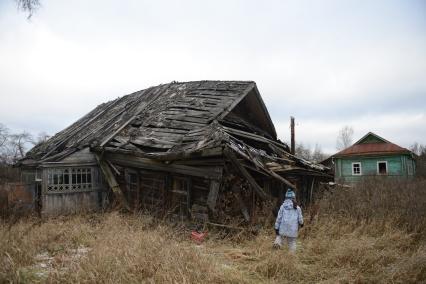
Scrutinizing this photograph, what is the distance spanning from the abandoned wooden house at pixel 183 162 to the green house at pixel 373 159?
61.9 feet

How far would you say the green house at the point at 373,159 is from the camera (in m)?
29.7

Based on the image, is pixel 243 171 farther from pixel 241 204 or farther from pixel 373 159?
pixel 373 159

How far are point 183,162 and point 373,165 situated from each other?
25.5 m

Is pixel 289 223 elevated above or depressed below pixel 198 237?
above

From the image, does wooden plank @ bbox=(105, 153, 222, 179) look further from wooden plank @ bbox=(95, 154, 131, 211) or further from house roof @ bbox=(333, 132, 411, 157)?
house roof @ bbox=(333, 132, 411, 157)

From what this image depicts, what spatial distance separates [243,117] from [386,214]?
696cm

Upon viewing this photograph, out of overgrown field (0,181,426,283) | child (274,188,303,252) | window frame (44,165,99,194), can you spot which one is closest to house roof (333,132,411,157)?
overgrown field (0,181,426,283)

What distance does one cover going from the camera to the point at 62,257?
237 inches

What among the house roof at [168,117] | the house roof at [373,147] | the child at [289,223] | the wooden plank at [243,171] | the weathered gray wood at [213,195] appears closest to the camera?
the child at [289,223]

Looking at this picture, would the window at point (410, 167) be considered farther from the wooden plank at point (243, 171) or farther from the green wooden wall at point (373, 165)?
the wooden plank at point (243, 171)

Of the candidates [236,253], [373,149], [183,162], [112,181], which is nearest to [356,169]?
[373,149]

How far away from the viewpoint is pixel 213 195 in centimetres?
899

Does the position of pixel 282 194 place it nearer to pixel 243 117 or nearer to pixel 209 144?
pixel 209 144

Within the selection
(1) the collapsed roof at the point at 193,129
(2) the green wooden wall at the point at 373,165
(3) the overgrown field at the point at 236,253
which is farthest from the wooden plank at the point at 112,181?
(2) the green wooden wall at the point at 373,165
